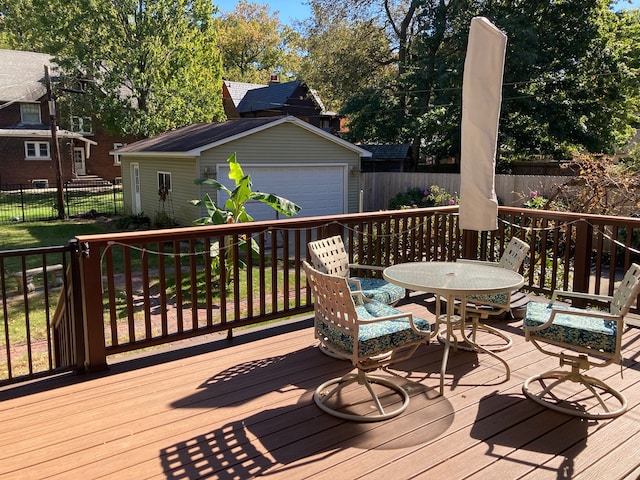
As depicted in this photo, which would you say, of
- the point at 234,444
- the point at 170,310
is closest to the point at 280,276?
the point at 170,310

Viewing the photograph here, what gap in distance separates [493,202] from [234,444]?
2.79 m

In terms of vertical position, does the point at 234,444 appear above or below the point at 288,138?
below

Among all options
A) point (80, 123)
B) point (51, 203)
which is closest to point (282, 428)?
point (51, 203)

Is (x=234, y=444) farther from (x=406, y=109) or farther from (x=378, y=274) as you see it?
(x=406, y=109)

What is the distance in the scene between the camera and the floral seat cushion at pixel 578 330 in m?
3.01

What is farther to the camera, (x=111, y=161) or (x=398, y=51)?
(x=111, y=161)

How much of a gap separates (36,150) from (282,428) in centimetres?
2732

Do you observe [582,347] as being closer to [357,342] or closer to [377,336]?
[377,336]

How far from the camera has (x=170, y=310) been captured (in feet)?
24.4

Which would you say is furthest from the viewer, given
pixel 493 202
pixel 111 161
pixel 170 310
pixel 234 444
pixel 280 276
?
pixel 111 161

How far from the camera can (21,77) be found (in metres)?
25.7

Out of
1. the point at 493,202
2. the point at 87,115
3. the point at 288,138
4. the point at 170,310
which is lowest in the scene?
the point at 170,310

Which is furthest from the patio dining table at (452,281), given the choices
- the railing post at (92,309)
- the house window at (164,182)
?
the house window at (164,182)

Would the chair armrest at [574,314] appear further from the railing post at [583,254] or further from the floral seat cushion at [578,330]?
the railing post at [583,254]
